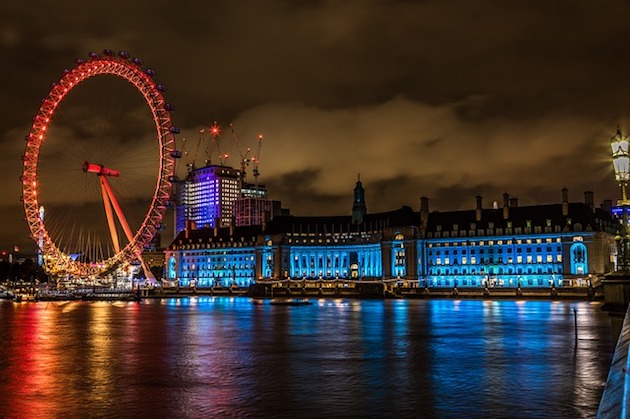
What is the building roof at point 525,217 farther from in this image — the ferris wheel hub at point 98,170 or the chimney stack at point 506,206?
the ferris wheel hub at point 98,170

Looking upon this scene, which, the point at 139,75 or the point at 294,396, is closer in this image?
the point at 294,396

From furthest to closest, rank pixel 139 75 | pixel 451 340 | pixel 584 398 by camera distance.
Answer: pixel 139 75 < pixel 451 340 < pixel 584 398

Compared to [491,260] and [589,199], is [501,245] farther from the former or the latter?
[589,199]

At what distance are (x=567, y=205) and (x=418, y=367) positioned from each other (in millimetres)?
151148

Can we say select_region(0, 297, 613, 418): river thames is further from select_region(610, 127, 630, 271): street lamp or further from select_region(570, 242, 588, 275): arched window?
select_region(570, 242, 588, 275): arched window

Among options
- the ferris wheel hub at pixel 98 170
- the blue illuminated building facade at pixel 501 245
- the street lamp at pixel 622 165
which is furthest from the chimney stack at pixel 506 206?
the street lamp at pixel 622 165

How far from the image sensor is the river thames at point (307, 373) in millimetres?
20453

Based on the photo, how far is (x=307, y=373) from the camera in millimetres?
27688

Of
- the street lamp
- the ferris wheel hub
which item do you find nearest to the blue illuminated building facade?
the ferris wheel hub

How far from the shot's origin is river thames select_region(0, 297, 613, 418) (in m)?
20.5

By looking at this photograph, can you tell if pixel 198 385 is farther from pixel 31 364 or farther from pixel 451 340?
pixel 451 340

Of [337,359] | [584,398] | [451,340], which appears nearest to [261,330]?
[451,340]

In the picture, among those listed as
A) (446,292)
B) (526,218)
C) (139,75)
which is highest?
(139,75)

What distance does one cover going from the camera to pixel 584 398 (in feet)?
70.0
